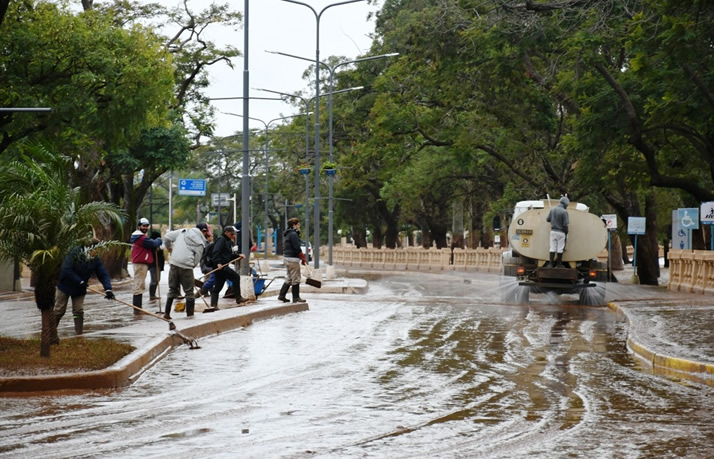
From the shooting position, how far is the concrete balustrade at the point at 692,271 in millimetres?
32062

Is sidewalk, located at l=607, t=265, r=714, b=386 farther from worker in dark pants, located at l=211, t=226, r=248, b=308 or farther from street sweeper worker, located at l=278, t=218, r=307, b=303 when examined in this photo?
worker in dark pants, located at l=211, t=226, r=248, b=308

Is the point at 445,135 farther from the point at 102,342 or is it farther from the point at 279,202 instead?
the point at 279,202

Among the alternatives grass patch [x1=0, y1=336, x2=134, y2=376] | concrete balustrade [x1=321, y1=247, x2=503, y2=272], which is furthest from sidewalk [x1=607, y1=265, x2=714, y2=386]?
concrete balustrade [x1=321, y1=247, x2=503, y2=272]

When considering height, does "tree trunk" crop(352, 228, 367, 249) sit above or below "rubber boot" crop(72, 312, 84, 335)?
above

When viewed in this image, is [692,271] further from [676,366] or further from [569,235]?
[676,366]

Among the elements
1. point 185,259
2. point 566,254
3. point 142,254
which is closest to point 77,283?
point 185,259

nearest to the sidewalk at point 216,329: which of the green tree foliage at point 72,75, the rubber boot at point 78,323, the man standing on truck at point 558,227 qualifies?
the rubber boot at point 78,323

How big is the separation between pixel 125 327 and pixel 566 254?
13078 mm

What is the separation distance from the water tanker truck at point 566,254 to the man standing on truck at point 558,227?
1.64 feet

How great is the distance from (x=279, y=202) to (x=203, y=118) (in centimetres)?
7258

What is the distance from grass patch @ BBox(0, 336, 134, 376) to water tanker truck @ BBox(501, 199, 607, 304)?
47.4 feet

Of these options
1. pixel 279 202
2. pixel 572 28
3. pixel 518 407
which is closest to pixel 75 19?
pixel 572 28

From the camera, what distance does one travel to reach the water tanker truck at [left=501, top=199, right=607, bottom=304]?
87.4 feet

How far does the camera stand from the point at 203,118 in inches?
2007
